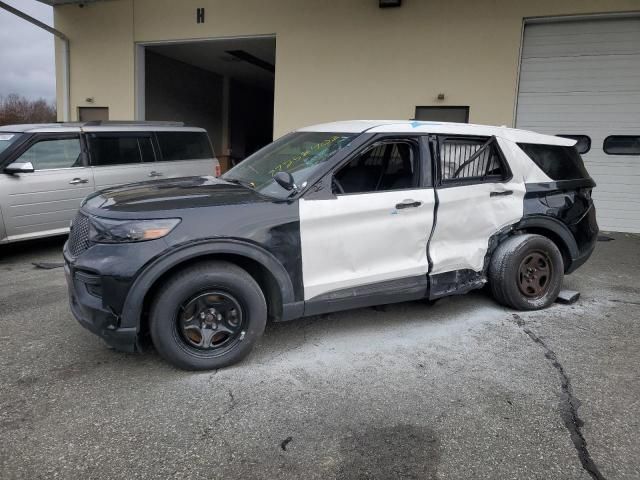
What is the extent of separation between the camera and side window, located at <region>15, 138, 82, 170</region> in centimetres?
693

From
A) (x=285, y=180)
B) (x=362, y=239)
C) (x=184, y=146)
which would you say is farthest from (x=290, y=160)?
(x=184, y=146)

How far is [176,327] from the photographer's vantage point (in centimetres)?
349

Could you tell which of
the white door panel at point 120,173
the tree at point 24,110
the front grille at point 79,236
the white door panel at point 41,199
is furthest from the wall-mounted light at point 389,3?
the tree at point 24,110

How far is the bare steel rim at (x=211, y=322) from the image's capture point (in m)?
3.52

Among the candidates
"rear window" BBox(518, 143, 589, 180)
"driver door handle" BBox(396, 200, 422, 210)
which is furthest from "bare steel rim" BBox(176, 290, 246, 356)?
"rear window" BBox(518, 143, 589, 180)

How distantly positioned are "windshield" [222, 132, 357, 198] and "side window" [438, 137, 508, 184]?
0.89 m

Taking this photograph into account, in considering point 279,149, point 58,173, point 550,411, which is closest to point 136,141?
point 58,173

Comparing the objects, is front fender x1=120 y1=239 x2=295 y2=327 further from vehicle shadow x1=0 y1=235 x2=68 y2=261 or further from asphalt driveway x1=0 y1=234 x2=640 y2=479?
vehicle shadow x1=0 y1=235 x2=68 y2=261

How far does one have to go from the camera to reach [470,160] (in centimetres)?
469

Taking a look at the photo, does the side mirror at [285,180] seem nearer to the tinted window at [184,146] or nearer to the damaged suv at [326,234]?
the damaged suv at [326,234]

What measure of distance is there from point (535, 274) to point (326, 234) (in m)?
2.37

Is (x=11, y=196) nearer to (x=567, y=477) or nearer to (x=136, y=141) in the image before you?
(x=136, y=141)

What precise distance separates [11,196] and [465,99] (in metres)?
7.96

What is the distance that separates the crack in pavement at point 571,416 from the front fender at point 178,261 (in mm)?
2052
